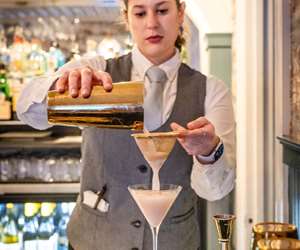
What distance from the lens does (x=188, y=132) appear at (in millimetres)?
1233

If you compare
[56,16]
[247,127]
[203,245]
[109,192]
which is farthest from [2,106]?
[109,192]

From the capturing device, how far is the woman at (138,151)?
1.67 metres

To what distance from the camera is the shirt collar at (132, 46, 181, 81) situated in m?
1.78

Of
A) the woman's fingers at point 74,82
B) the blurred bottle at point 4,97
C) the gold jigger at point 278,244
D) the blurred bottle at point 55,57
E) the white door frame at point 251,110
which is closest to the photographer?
the gold jigger at point 278,244

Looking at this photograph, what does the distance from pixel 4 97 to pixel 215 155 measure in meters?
2.34

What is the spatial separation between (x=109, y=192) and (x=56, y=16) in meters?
2.17

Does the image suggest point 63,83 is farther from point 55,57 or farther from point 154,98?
point 55,57

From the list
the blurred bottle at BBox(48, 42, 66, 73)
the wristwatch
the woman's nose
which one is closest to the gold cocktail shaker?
the wristwatch

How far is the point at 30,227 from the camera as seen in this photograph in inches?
134

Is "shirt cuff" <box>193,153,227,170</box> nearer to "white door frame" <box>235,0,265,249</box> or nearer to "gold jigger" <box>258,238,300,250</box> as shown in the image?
"gold jigger" <box>258,238,300,250</box>

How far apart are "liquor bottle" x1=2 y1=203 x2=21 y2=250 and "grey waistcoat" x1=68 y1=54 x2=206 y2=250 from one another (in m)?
1.70

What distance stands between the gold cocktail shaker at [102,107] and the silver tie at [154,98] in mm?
419

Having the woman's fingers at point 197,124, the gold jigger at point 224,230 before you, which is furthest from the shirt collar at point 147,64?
the gold jigger at point 224,230

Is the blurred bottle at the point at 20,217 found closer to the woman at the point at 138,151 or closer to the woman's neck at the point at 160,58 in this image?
the woman at the point at 138,151
